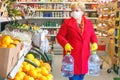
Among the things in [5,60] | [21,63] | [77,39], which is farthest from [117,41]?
[5,60]

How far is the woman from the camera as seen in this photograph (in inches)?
186

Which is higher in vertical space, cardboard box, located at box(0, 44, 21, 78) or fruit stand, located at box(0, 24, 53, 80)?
cardboard box, located at box(0, 44, 21, 78)

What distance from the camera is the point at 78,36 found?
473cm

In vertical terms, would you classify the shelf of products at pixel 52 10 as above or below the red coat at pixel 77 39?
below

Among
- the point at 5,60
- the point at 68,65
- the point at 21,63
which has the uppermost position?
the point at 5,60

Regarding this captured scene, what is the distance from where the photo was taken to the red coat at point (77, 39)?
4719mm

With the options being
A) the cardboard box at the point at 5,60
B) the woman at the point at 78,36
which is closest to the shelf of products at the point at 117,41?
the woman at the point at 78,36

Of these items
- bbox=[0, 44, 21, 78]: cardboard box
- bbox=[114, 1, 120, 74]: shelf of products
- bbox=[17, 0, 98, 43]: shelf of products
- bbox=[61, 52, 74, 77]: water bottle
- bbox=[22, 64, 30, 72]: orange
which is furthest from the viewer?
bbox=[17, 0, 98, 43]: shelf of products

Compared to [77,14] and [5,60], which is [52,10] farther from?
[5,60]

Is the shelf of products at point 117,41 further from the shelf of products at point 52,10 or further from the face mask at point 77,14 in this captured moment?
the shelf of products at point 52,10

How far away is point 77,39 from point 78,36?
52 millimetres

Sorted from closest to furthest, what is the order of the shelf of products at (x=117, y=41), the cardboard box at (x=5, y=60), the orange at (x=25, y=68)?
the cardboard box at (x=5, y=60), the orange at (x=25, y=68), the shelf of products at (x=117, y=41)

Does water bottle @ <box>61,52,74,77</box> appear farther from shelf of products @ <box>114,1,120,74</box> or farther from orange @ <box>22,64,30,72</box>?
shelf of products @ <box>114,1,120,74</box>

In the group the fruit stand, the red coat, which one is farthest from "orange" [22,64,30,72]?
the red coat
